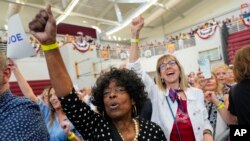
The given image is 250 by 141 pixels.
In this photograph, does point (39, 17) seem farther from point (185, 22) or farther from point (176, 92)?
point (185, 22)

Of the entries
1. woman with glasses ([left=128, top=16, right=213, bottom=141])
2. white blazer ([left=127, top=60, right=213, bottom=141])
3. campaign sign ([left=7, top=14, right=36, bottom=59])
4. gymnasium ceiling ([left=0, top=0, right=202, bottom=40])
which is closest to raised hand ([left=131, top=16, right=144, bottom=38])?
woman with glasses ([left=128, top=16, right=213, bottom=141])

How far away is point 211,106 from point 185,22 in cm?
1936

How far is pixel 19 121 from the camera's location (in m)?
1.34

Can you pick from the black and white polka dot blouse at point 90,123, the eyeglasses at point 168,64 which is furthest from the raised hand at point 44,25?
the eyeglasses at point 168,64

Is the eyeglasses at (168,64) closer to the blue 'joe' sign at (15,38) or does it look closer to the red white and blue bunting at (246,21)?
the blue 'joe' sign at (15,38)

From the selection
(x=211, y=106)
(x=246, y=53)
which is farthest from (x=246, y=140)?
(x=211, y=106)

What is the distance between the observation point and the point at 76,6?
1820 centimetres

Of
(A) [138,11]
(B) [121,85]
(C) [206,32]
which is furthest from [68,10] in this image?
(B) [121,85]

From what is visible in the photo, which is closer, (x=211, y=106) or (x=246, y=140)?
(x=246, y=140)

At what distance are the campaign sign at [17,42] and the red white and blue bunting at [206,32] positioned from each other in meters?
12.5

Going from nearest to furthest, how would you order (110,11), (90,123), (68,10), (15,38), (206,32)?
(90,123) → (15,38) → (206,32) → (68,10) → (110,11)

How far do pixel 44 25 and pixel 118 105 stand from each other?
572mm

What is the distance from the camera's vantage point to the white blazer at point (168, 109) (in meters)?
2.09

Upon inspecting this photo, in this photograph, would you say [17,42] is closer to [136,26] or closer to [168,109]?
[136,26]
